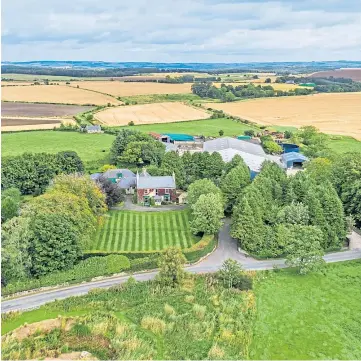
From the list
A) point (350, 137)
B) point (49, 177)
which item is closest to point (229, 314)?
point (49, 177)

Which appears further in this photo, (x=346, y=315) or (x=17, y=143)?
(x=17, y=143)

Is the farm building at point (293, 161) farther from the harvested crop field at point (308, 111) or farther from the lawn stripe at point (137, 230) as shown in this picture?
the harvested crop field at point (308, 111)

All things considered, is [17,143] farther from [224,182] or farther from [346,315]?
[346,315]

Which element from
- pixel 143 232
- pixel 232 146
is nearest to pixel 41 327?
pixel 143 232

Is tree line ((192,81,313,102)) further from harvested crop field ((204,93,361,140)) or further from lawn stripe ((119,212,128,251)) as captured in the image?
lawn stripe ((119,212,128,251))

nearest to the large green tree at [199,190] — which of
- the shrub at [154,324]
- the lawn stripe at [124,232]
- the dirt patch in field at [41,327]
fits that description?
the lawn stripe at [124,232]
